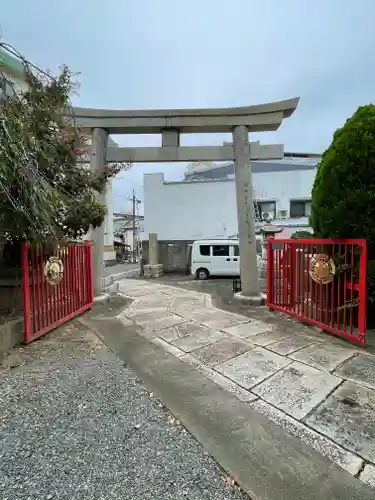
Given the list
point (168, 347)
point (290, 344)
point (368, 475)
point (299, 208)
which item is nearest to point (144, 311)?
point (168, 347)

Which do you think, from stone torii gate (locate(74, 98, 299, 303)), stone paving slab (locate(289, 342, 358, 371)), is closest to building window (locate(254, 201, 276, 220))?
stone torii gate (locate(74, 98, 299, 303))

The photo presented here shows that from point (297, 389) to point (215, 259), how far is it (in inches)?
399

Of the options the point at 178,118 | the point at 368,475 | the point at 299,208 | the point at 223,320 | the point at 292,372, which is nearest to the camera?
the point at 368,475

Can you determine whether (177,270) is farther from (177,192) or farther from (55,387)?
(55,387)

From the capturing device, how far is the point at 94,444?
2027 mm

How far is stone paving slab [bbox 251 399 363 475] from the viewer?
1856 millimetres

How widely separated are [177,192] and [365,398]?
1767 centimetres

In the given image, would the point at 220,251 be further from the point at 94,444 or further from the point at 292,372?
the point at 94,444

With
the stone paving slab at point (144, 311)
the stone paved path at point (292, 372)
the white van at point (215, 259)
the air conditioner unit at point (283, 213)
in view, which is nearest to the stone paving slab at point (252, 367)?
the stone paved path at point (292, 372)

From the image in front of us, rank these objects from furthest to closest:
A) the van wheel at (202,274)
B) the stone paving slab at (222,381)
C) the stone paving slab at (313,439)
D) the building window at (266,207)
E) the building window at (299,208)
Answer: the building window at (266,207), the building window at (299,208), the van wheel at (202,274), the stone paving slab at (222,381), the stone paving slab at (313,439)

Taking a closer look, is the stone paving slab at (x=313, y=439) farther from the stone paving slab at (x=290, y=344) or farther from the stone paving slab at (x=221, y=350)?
the stone paving slab at (x=290, y=344)

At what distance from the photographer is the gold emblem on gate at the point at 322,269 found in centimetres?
410

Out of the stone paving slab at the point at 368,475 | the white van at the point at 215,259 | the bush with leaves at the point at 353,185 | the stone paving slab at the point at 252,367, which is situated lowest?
the stone paving slab at the point at 368,475

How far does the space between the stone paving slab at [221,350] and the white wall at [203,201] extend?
48.5ft
